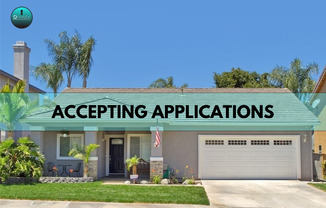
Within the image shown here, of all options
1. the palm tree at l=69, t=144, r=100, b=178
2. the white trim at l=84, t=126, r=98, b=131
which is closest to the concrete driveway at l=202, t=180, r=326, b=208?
the palm tree at l=69, t=144, r=100, b=178

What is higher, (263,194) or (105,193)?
(105,193)

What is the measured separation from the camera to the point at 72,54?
33.8 metres

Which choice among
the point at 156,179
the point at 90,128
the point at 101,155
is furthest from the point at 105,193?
the point at 101,155

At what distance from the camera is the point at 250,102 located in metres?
21.5

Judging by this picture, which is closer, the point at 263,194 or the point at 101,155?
the point at 263,194

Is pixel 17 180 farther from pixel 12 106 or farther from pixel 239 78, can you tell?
pixel 239 78

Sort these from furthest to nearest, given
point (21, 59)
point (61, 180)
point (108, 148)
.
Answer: point (21, 59), point (108, 148), point (61, 180)

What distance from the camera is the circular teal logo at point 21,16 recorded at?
71.6 feet

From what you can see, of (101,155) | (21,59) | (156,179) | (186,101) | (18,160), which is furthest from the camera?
(21,59)

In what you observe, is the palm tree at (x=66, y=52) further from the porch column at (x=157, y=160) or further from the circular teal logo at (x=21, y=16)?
the porch column at (x=157, y=160)

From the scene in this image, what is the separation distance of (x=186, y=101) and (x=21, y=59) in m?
11.8

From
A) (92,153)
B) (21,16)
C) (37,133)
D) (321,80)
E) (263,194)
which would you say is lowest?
(263,194)

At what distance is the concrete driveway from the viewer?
40.1ft

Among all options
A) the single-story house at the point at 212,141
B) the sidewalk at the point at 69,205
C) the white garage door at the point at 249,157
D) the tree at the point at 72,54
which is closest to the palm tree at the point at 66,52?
the tree at the point at 72,54
